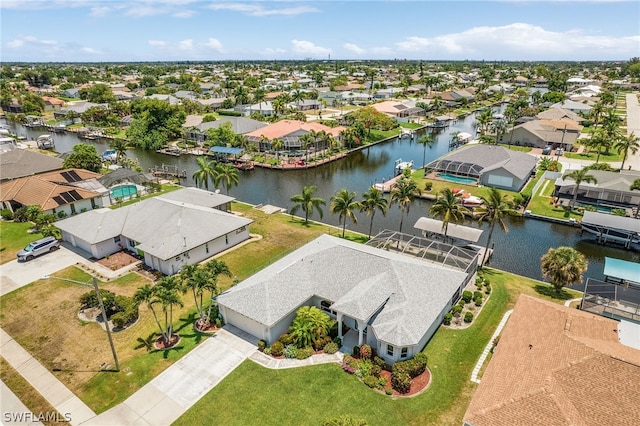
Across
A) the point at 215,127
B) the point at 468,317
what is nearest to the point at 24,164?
the point at 215,127

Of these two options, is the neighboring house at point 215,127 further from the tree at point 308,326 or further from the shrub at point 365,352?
the shrub at point 365,352

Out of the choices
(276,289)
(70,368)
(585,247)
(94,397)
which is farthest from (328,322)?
(585,247)

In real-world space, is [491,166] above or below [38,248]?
above

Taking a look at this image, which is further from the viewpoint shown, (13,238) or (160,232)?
(13,238)

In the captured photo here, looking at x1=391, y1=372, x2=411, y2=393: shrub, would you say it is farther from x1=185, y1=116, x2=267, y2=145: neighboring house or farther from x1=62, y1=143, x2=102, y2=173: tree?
x1=185, y1=116, x2=267, y2=145: neighboring house

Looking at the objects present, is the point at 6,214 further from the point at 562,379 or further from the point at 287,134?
the point at 562,379

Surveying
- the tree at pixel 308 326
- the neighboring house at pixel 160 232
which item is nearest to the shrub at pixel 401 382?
the tree at pixel 308 326

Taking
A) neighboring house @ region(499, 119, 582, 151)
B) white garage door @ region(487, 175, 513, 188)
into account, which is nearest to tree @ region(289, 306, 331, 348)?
white garage door @ region(487, 175, 513, 188)
